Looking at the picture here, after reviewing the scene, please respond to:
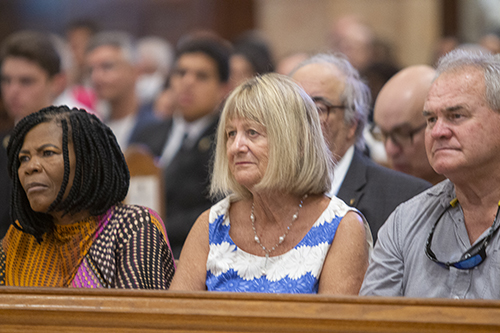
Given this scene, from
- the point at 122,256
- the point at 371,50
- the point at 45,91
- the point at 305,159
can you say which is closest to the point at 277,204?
the point at 305,159

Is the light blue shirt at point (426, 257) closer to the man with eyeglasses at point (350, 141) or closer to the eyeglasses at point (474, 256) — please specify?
the eyeglasses at point (474, 256)

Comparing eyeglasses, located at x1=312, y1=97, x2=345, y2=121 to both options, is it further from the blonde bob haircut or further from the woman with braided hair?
the woman with braided hair

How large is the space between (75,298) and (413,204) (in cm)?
94

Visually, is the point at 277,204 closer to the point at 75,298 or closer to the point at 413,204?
the point at 413,204

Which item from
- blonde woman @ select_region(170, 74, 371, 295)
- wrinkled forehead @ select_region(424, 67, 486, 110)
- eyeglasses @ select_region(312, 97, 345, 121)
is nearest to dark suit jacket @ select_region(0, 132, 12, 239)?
blonde woman @ select_region(170, 74, 371, 295)

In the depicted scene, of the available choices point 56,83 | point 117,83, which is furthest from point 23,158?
point 117,83

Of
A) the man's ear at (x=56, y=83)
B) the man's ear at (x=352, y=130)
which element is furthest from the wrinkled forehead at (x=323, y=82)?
the man's ear at (x=56, y=83)

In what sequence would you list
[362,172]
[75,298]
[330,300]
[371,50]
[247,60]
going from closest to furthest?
[330,300], [75,298], [362,172], [247,60], [371,50]

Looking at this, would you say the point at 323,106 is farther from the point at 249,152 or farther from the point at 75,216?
the point at 75,216

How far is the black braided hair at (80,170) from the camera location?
1.89m

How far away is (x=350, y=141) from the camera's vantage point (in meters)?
2.46

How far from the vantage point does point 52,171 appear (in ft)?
6.14

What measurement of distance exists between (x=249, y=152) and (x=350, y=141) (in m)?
0.76

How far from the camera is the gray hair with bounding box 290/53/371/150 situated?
2.44 meters
